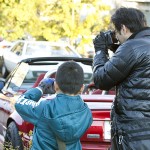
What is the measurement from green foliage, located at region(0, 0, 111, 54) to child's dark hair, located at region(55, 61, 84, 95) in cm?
1787

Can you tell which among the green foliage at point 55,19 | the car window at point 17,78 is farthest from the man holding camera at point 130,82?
the green foliage at point 55,19

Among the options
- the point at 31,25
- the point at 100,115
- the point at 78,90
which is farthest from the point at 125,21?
the point at 31,25

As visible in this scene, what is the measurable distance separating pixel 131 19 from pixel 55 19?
18.9 m

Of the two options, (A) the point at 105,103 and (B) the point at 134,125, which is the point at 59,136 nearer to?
(B) the point at 134,125

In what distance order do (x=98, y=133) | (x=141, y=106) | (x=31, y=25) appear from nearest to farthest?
(x=141, y=106) → (x=98, y=133) → (x=31, y=25)

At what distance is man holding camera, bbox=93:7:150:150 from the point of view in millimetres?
4062

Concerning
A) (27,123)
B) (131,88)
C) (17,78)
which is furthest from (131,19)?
(17,78)

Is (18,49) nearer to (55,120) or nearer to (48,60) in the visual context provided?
(48,60)

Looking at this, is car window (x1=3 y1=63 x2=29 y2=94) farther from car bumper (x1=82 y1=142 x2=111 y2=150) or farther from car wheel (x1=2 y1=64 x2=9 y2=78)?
car wheel (x1=2 y1=64 x2=9 y2=78)

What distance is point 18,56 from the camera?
20188mm

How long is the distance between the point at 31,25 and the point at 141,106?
19192 mm

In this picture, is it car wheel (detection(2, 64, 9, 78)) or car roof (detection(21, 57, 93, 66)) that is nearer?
car roof (detection(21, 57, 93, 66))

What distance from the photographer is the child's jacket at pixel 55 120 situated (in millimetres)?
4113

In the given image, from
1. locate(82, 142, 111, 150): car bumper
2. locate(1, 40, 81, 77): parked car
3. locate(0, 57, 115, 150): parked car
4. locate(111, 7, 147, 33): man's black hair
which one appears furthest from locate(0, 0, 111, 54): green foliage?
locate(111, 7, 147, 33): man's black hair
